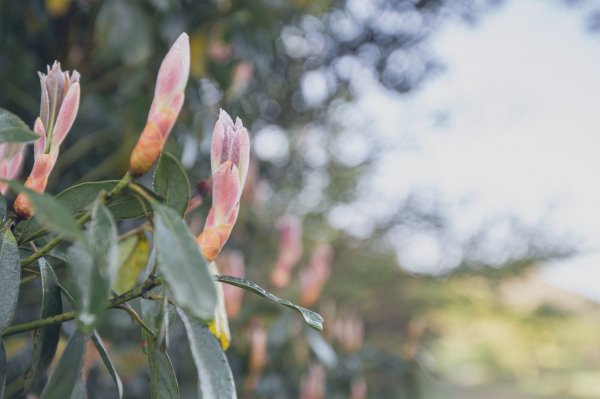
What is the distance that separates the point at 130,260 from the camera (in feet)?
1.71

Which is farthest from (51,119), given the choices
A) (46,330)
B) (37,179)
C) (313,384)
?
(313,384)

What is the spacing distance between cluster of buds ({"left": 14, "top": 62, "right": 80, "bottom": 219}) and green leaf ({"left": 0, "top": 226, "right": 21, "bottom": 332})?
1.2 inches

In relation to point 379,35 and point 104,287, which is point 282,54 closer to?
point 379,35

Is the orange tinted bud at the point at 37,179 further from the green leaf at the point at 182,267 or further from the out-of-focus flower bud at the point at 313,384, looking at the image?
the out-of-focus flower bud at the point at 313,384

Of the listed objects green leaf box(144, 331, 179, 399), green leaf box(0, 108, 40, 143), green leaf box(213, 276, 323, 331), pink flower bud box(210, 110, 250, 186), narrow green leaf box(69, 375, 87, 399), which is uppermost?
pink flower bud box(210, 110, 250, 186)

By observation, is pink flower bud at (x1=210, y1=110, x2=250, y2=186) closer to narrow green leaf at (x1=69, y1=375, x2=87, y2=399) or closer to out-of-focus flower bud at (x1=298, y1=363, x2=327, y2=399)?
narrow green leaf at (x1=69, y1=375, x2=87, y2=399)

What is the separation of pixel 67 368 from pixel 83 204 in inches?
4.8

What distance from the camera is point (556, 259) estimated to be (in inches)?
165

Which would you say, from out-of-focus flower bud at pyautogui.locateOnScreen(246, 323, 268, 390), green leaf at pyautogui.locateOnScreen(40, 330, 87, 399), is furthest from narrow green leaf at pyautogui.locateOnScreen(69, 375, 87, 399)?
out-of-focus flower bud at pyautogui.locateOnScreen(246, 323, 268, 390)

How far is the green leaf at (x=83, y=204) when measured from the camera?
47 cm

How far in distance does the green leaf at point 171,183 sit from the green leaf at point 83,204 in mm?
23

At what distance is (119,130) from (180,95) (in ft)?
3.63

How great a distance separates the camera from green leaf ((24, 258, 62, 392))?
0.50m

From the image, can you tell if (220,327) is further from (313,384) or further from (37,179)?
(313,384)
